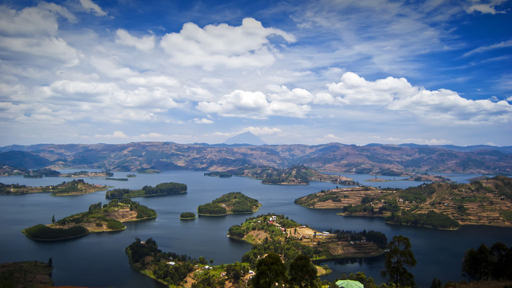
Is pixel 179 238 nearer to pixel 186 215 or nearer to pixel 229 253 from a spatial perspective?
pixel 229 253

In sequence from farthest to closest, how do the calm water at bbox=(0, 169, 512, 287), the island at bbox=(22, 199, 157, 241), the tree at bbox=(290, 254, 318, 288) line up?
the island at bbox=(22, 199, 157, 241), the calm water at bbox=(0, 169, 512, 287), the tree at bbox=(290, 254, 318, 288)

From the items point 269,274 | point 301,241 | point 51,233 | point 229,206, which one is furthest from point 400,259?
point 229,206

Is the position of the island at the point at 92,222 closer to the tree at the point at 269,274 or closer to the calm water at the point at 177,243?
→ the calm water at the point at 177,243

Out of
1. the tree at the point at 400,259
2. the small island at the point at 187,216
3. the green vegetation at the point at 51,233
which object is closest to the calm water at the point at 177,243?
the green vegetation at the point at 51,233

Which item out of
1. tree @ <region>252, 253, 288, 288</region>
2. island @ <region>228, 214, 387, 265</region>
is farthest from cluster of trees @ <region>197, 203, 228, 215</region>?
tree @ <region>252, 253, 288, 288</region>

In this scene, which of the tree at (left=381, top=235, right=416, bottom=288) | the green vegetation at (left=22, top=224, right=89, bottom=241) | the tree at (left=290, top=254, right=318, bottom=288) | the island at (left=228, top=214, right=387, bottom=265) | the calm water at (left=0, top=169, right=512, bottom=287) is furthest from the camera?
the green vegetation at (left=22, top=224, right=89, bottom=241)

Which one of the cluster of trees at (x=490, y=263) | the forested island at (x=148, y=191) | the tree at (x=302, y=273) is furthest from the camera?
the forested island at (x=148, y=191)

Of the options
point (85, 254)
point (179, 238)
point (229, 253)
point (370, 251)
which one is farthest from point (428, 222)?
point (85, 254)

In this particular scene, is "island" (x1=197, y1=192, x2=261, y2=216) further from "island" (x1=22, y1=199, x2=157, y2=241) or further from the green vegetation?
the green vegetation
